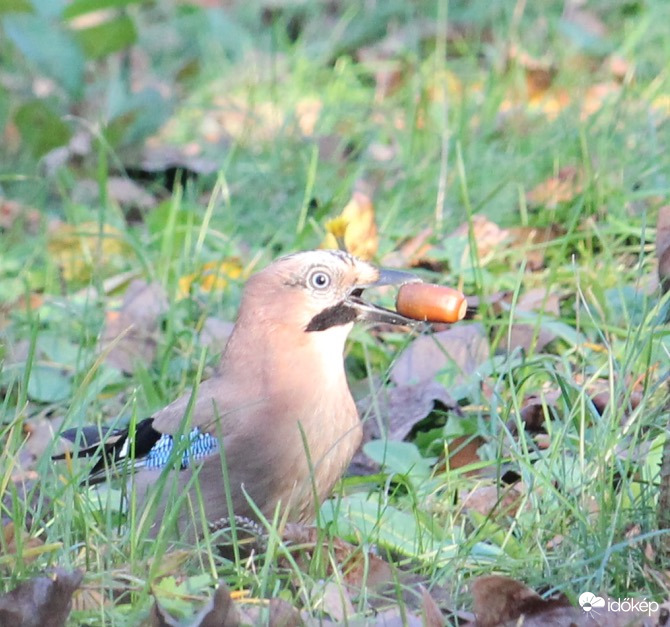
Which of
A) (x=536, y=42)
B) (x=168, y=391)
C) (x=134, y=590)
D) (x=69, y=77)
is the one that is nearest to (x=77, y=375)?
(x=168, y=391)

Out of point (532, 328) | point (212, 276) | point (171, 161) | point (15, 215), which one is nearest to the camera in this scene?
point (532, 328)

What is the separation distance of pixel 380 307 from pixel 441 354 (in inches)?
26.5

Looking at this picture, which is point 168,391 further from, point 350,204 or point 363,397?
point 350,204

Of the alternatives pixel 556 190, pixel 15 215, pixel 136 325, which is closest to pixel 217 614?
pixel 136 325

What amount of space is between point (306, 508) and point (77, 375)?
0.91 metres

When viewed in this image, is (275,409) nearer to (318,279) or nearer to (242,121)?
(318,279)

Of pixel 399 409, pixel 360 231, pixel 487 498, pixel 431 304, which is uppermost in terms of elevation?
pixel 431 304

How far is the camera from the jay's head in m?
3.35

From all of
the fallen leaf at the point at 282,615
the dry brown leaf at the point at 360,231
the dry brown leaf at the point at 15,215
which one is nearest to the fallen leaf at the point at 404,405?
the dry brown leaf at the point at 360,231

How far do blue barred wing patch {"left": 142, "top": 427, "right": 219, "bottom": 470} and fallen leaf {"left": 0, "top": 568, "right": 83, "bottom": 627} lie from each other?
80cm

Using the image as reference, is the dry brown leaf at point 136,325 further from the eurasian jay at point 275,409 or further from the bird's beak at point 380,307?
the bird's beak at point 380,307

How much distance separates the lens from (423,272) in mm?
4387

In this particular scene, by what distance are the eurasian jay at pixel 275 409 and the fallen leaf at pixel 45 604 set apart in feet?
1.93

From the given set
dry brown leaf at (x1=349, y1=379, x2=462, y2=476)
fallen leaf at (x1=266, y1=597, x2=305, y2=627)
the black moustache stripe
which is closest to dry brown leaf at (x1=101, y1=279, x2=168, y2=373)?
dry brown leaf at (x1=349, y1=379, x2=462, y2=476)
